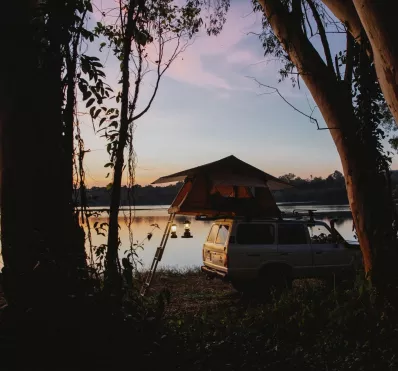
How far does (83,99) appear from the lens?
15.8 feet

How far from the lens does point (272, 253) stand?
1216cm

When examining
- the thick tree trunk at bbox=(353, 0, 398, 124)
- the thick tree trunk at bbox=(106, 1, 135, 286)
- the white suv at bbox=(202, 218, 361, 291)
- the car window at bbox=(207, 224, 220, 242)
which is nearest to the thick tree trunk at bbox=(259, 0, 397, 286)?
the thick tree trunk at bbox=(353, 0, 398, 124)

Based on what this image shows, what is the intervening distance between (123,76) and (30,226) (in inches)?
76.5

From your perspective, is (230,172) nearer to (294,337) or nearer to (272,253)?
(272,253)

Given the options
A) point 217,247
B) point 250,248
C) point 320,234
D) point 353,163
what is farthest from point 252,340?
point 320,234

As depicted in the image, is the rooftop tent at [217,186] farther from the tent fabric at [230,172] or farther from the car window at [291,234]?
the car window at [291,234]

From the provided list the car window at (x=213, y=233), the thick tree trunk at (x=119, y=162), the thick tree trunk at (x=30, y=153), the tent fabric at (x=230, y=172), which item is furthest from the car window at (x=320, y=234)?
the thick tree trunk at (x=30, y=153)

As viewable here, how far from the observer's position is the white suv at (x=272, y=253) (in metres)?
12.0

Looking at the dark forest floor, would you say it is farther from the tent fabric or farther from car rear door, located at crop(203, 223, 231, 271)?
the tent fabric

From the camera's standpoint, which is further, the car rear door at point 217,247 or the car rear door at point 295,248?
the car rear door at point 295,248

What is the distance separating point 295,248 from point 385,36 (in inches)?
345

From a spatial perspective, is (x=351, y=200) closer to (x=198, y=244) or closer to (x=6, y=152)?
(x=6, y=152)

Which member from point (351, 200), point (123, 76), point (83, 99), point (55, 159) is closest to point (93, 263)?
point (55, 159)

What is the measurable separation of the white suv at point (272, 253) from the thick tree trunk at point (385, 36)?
792 cm
